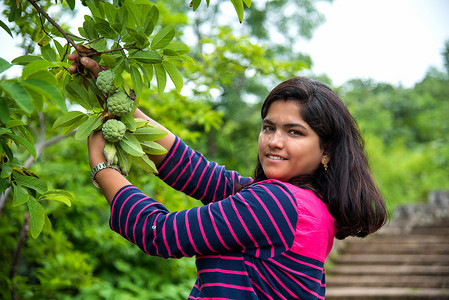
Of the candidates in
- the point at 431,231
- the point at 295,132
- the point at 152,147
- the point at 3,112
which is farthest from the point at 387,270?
the point at 3,112

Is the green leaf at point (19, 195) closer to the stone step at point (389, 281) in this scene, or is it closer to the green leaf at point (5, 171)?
the green leaf at point (5, 171)

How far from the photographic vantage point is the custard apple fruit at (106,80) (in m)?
1.03

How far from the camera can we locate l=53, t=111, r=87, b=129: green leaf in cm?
107

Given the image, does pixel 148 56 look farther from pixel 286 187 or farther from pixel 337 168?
pixel 337 168

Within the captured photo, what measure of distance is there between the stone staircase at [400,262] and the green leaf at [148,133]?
339cm

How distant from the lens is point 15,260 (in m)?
2.05

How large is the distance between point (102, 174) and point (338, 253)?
4.84 meters

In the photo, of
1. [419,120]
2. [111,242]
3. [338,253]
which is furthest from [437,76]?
[111,242]

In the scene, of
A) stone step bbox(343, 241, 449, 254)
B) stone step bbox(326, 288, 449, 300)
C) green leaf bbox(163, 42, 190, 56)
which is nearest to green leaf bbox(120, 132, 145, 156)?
green leaf bbox(163, 42, 190, 56)

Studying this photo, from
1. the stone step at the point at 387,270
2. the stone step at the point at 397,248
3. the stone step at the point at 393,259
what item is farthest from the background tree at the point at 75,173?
the stone step at the point at 397,248

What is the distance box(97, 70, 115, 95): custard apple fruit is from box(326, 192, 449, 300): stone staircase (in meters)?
3.58

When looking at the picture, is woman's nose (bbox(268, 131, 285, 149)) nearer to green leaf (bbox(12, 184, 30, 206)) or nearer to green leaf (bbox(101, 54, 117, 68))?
green leaf (bbox(101, 54, 117, 68))

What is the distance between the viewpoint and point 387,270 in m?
4.70

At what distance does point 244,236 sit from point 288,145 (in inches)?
12.4
